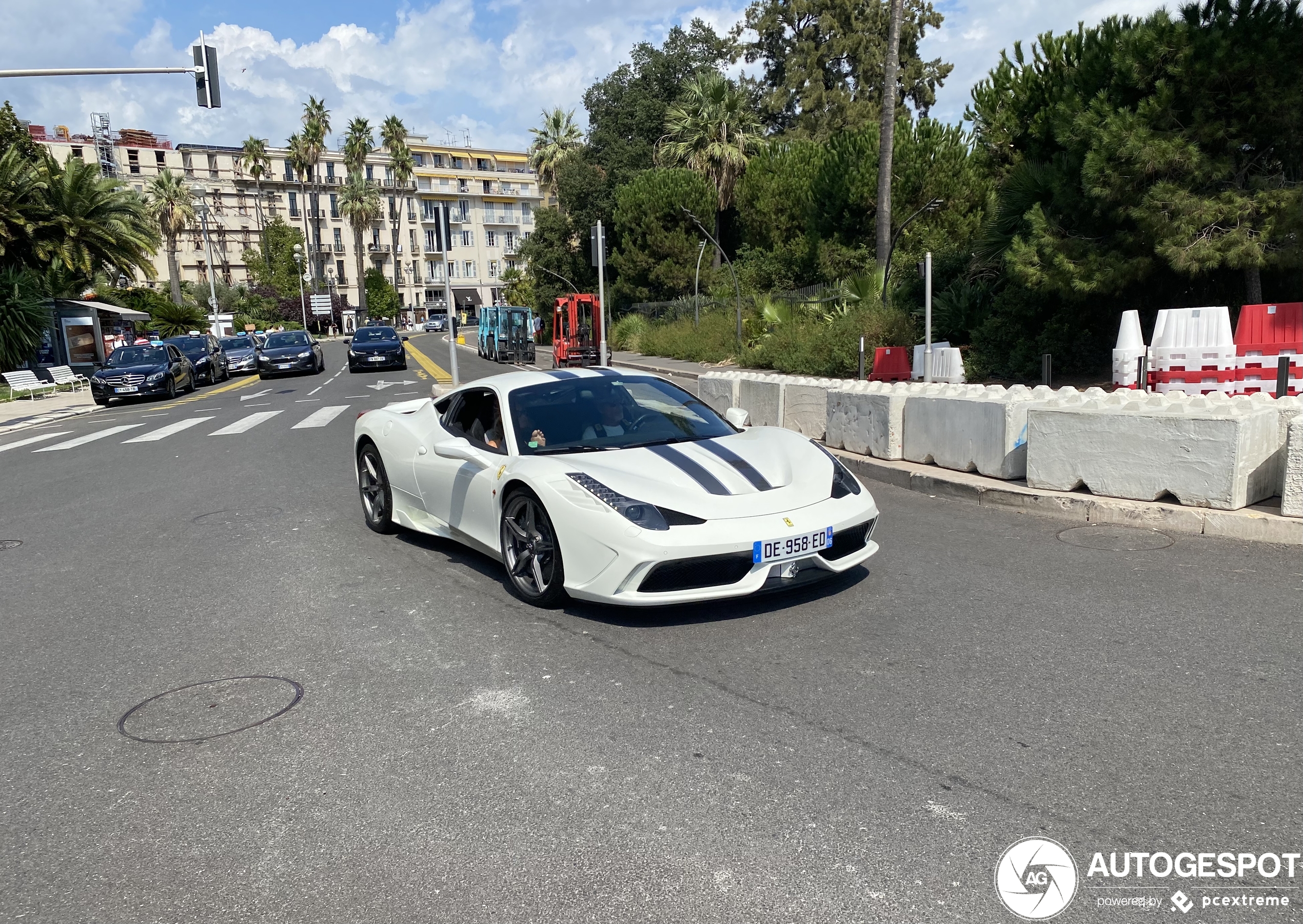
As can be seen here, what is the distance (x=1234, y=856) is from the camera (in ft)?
9.07

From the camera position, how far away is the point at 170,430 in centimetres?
1695

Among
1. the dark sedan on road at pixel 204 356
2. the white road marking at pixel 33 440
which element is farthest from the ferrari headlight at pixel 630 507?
the dark sedan on road at pixel 204 356

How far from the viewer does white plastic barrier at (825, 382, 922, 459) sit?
940 centimetres

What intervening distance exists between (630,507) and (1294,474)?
4.42 m

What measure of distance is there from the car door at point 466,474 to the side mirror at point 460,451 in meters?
0.02

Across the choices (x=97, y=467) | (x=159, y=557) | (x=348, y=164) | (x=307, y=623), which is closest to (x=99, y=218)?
(x=97, y=467)

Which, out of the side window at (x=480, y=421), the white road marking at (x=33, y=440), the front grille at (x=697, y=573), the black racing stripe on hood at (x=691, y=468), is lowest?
the white road marking at (x=33, y=440)

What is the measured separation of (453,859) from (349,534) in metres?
5.11

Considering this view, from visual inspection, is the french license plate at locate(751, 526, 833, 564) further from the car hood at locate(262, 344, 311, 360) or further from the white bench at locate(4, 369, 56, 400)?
the car hood at locate(262, 344, 311, 360)

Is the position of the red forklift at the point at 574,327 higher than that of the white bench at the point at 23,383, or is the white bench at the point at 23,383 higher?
the red forklift at the point at 574,327

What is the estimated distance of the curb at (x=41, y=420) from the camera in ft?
64.3

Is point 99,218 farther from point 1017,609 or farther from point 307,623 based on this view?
point 1017,609

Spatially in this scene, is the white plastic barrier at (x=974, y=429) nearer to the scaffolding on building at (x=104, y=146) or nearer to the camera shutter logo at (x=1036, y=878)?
the camera shutter logo at (x=1036, y=878)

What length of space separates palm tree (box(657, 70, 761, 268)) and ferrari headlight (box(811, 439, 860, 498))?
35231 millimetres
